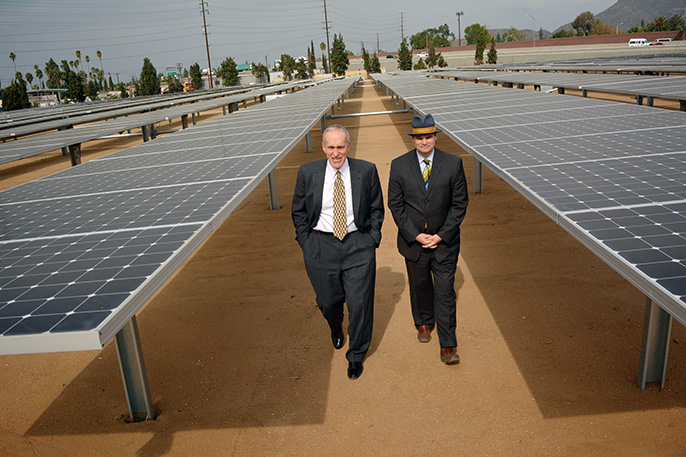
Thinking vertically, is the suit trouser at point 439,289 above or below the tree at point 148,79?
below

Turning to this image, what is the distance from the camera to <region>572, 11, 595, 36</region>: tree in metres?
136

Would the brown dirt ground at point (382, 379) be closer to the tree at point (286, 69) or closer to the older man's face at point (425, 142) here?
the older man's face at point (425, 142)

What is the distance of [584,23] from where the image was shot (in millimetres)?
140250

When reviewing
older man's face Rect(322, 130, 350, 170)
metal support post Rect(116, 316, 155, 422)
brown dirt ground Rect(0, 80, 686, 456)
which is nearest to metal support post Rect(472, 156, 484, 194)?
brown dirt ground Rect(0, 80, 686, 456)

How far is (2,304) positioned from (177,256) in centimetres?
100

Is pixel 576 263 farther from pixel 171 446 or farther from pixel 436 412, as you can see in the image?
pixel 171 446

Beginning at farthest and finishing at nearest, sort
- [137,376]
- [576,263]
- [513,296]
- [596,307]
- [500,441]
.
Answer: [576,263], [513,296], [596,307], [137,376], [500,441]

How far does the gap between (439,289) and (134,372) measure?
2548mm

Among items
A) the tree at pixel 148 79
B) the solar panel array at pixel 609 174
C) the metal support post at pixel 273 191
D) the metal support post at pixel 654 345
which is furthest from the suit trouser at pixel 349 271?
the tree at pixel 148 79

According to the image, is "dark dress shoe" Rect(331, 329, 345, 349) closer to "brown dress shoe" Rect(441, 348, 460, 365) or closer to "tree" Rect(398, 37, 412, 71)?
"brown dress shoe" Rect(441, 348, 460, 365)

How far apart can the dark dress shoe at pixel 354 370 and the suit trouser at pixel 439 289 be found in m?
0.77

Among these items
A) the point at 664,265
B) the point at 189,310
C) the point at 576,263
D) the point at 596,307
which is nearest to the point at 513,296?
the point at 596,307

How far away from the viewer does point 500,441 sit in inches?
150

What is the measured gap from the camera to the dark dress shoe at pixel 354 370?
4.71 meters
